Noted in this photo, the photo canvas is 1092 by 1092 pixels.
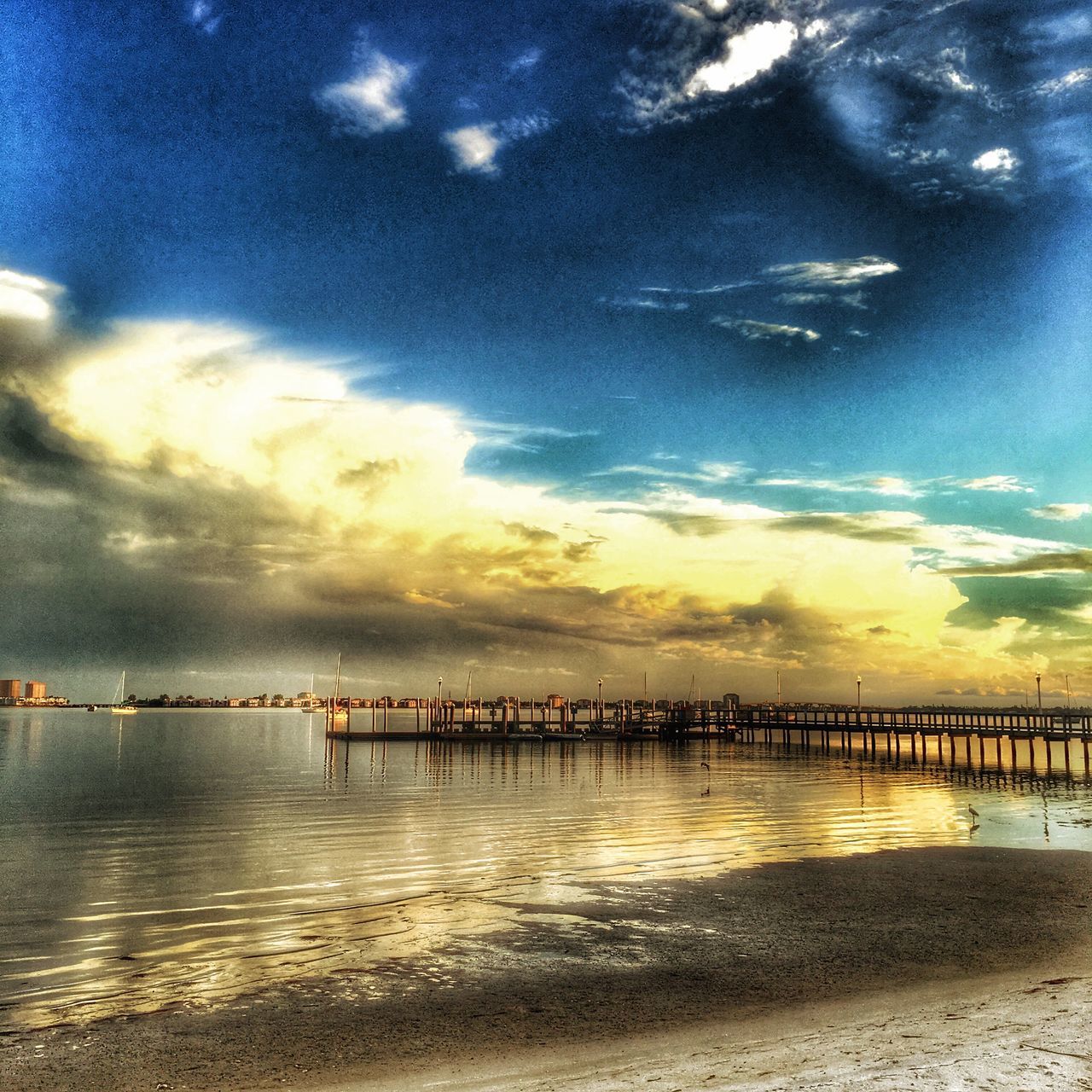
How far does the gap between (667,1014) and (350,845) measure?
60.2 ft

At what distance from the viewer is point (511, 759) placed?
77438 mm

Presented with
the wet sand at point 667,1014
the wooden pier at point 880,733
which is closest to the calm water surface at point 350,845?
the wet sand at point 667,1014

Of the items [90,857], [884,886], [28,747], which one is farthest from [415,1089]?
[28,747]

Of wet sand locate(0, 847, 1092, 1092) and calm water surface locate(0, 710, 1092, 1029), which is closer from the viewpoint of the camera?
wet sand locate(0, 847, 1092, 1092)

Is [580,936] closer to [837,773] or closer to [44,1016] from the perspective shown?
[44,1016]

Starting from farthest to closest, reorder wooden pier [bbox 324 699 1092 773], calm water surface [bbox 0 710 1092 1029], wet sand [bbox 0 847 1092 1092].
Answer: wooden pier [bbox 324 699 1092 773] → calm water surface [bbox 0 710 1092 1029] → wet sand [bbox 0 847 1092 1092]

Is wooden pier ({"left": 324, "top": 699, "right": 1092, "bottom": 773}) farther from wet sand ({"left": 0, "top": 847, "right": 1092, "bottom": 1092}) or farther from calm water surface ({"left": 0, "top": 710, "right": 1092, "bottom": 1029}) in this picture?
wet sand ({"left": 0, "top": 847, "right": 1092, "bottom": 1092})

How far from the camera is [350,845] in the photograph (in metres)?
28.5

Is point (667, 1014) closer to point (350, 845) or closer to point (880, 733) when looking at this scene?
point (350, 845)

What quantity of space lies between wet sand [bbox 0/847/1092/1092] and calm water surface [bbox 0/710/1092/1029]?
1.69 meters

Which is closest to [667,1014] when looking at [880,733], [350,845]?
[350,845]

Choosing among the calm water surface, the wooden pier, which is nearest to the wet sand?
the calm water surface

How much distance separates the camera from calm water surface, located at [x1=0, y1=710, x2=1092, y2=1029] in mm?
15555

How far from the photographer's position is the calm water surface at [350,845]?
15.6 metres
